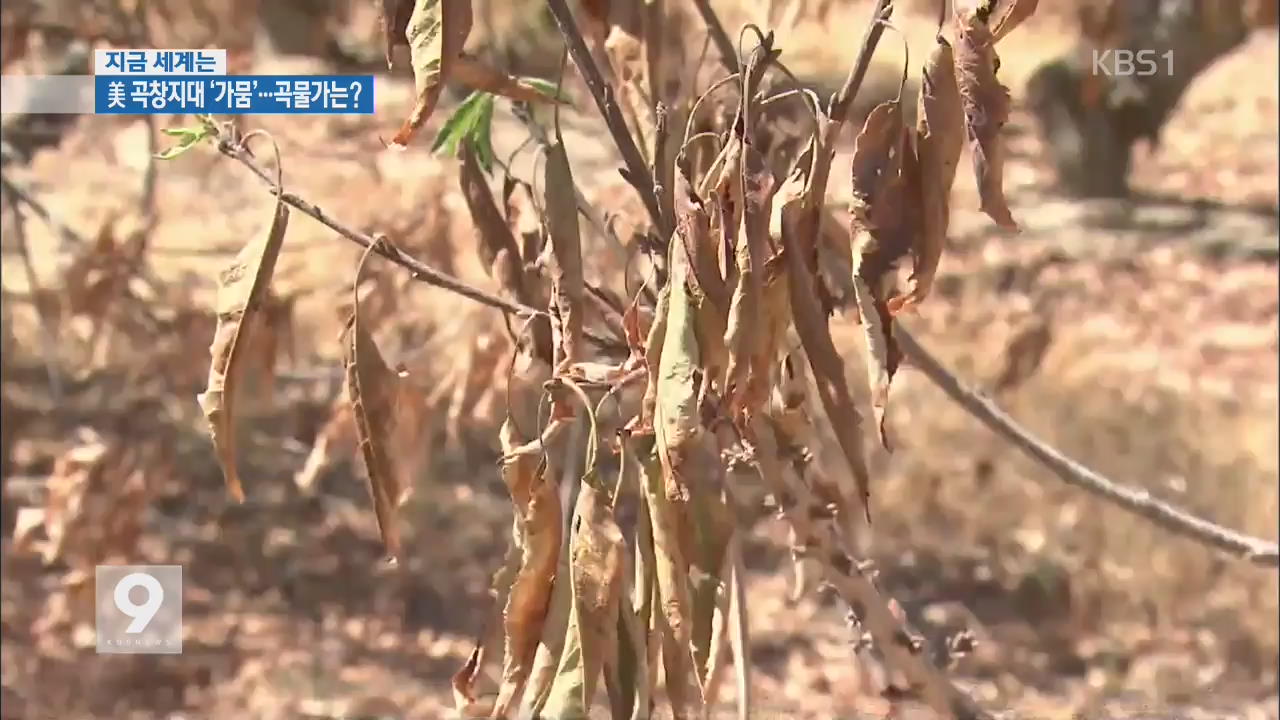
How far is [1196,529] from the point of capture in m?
0.90

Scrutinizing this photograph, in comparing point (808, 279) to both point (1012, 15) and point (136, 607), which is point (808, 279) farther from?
point (136, 607)

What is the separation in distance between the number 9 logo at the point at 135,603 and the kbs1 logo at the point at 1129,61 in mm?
1298

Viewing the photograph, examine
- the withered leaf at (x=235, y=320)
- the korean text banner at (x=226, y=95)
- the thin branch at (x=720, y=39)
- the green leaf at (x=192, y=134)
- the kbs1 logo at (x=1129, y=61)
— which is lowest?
the withered leaf at (x=235, y=320)

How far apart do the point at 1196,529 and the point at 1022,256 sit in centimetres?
182

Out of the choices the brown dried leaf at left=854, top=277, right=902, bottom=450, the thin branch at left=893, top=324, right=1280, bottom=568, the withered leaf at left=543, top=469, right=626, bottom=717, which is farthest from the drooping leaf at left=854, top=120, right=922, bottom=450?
the thin branch at left=893, top=324, right=1280, bottom=568

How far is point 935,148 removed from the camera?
0.47 meters

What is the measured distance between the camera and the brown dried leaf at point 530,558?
52 cm

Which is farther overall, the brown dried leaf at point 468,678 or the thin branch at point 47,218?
the thin branch at point 47,218

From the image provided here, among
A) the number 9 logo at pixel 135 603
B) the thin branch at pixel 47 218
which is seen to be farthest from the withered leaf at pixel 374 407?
the thin branch at pixel 47 218

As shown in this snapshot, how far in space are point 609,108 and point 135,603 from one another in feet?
2.80

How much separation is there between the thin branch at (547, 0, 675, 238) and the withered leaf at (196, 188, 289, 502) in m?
0.14

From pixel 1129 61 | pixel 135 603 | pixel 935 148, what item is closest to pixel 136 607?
pixel 135 603

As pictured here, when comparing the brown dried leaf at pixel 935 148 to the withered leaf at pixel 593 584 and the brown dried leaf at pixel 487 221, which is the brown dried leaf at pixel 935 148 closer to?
the withered leaf at pixel 593 584
